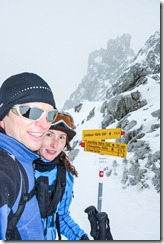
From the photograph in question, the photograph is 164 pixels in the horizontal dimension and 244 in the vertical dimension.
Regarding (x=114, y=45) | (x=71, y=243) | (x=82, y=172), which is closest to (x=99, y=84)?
(x=114, y=45)

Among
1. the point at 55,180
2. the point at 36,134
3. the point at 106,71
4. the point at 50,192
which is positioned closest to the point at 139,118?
the point at 55,180

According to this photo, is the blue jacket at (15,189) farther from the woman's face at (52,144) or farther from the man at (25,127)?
the woman's face at (52,144)

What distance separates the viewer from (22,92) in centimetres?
155

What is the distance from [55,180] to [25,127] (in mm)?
993

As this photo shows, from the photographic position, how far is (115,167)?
920 centimetres

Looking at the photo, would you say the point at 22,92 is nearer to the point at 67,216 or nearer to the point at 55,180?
the point at 55,180

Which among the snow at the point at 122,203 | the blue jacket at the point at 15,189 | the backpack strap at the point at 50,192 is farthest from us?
the snow at the point at 122,203

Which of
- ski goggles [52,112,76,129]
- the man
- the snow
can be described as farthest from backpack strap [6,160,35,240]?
the snow

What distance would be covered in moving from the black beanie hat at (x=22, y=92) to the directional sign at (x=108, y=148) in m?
2.51

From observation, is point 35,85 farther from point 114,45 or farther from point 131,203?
point 114,45

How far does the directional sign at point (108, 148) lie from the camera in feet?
12.7

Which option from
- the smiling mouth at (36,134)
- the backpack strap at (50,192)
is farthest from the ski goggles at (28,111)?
the backpack strap at (50,192)

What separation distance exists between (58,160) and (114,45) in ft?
475

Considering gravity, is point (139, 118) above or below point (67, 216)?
above
